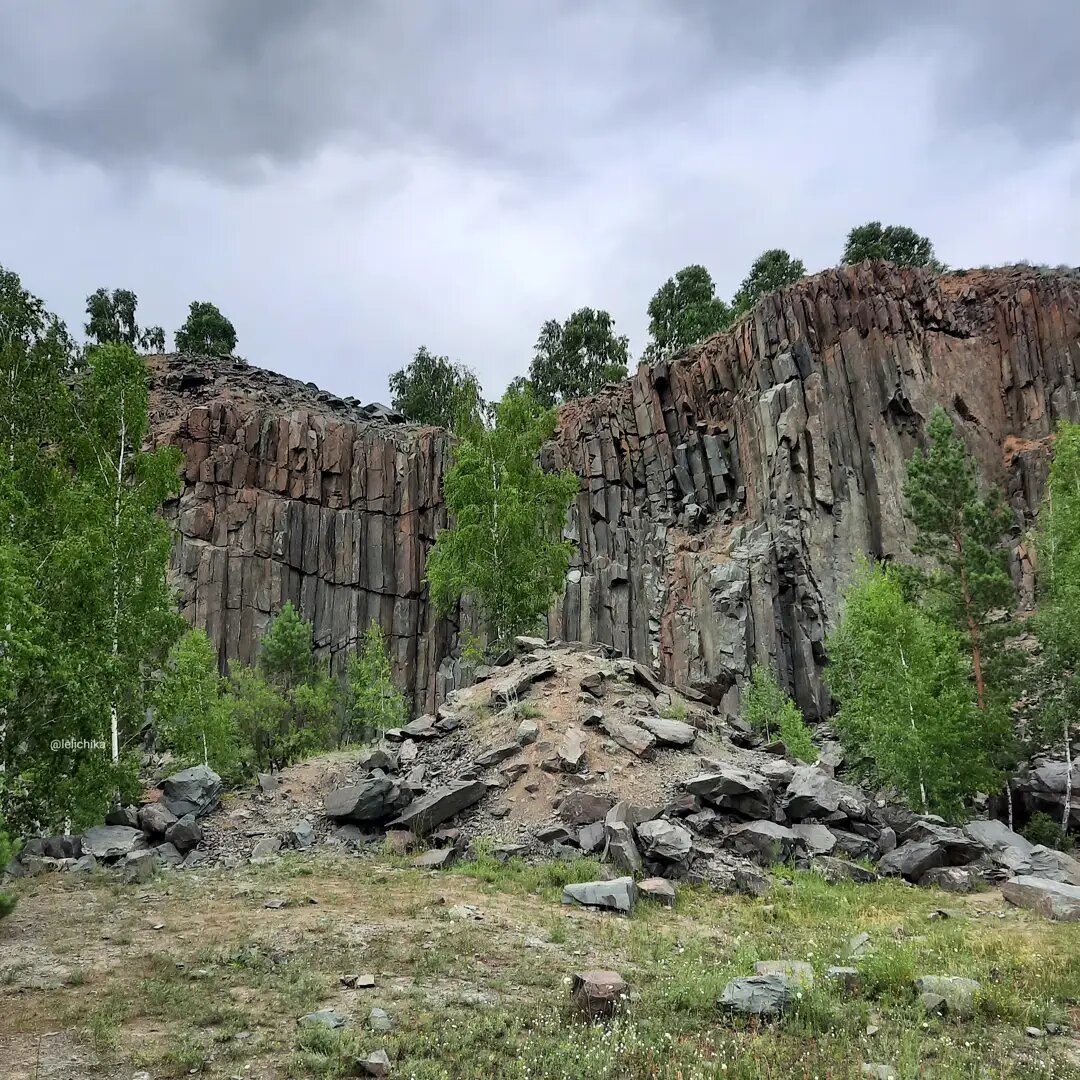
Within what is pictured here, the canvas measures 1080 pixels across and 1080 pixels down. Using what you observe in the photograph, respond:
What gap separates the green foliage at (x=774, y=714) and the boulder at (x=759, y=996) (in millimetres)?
24865

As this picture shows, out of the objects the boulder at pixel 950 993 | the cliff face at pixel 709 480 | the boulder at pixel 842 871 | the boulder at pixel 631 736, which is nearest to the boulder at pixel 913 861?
the boulder at pixel 842 871

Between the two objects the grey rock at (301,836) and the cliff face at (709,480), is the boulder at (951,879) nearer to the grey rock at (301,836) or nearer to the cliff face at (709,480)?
the grey rock at (301,836)

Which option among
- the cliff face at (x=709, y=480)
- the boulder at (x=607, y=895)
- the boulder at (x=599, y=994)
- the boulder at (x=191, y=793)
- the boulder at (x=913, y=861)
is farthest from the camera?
the cliff face at (x=709, y=480)

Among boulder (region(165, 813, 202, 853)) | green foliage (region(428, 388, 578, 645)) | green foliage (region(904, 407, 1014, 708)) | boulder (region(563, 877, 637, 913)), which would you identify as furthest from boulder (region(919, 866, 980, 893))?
green foliage (region(428, 388, 578, 645))

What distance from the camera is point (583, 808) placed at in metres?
16.2

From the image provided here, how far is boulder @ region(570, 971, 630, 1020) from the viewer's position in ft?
24.0

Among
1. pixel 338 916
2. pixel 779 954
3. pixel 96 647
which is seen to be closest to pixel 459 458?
pixel 96 647

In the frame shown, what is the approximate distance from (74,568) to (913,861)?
1761cm

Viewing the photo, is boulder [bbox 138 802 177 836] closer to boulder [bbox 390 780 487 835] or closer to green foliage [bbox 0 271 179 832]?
green foliage [bbox 0 271 179 832]

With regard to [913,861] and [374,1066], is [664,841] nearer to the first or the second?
[913,861]

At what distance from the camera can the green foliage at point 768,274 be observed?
209 feet

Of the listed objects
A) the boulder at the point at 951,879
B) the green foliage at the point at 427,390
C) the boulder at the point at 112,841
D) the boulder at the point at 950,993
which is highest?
the green foliage at the point at 427,390

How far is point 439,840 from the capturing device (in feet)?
52.9

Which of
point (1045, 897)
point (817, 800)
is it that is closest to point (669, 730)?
point (817, 800)
